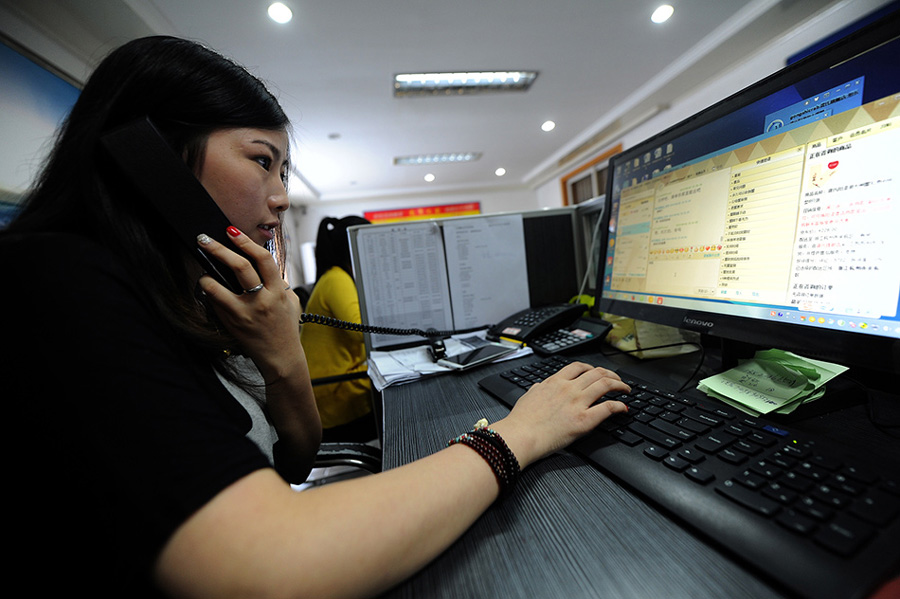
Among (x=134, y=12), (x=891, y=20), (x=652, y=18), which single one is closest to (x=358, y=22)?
(x=134, y=12)

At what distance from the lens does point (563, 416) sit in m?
0.45

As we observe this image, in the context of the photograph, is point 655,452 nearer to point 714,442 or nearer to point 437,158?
point 714,442

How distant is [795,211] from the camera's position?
470mm

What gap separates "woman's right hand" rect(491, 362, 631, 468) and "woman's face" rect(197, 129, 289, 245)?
1.74 feet

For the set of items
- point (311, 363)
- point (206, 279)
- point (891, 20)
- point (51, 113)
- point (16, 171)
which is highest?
point (51, 113)

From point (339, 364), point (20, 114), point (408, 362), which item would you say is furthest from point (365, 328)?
point (20, 114)

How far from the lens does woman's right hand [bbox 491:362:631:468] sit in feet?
1.37

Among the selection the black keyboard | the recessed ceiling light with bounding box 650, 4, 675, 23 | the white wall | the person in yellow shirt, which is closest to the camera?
the black keyboard

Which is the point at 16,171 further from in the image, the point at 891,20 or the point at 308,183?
the point at 308,183

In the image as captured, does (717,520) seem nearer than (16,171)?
Yes

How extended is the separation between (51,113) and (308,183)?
13.8ft

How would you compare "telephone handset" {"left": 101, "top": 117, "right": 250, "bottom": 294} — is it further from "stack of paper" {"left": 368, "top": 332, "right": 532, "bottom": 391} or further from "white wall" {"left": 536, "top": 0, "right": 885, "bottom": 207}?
"white wall" {"left": 536, "top": 0, "right": 885, "bottom": 207}

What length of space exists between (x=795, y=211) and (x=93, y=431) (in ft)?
2.56

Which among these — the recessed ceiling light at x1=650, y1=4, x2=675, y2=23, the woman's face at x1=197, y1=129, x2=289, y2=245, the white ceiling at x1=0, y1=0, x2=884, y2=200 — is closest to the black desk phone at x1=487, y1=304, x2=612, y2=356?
the woman's face at x1=197, y1=129, x2=289, y2=245
